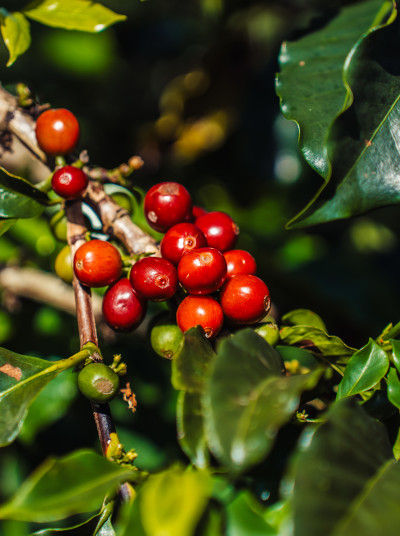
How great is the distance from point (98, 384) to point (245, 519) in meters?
0.45

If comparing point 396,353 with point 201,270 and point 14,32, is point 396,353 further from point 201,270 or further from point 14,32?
point 14,32

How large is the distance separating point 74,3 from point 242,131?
1904 millimetres

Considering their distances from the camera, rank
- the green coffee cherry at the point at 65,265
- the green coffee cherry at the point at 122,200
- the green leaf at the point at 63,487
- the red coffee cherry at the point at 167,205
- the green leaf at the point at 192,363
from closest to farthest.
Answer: the green leaf at the point at 63,487 → the green leaf at the point at 192,363 → the red coffee cherry at the point at 167,205 → the green coffee cherry at the point at 65,265 → the green coffee cherry at the point at 122,200

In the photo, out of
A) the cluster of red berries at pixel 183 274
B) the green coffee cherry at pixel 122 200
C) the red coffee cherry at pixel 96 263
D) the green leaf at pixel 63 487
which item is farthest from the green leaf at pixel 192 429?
the green coffee cherry at pixel 122 200

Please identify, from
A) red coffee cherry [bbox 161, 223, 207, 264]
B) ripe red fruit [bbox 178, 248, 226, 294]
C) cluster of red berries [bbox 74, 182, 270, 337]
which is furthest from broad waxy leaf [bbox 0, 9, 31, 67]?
ripe red fruit [bbox 178, 248, 226, 294]

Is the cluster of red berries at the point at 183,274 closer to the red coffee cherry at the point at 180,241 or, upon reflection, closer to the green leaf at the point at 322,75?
the red coffee cherry at the point at 180,241

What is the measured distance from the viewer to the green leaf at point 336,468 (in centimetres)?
74

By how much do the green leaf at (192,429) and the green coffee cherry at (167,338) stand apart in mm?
347

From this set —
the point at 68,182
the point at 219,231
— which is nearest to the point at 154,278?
the point at 219,231

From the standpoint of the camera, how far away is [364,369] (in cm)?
121

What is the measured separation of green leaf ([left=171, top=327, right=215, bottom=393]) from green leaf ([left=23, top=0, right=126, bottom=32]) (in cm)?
103

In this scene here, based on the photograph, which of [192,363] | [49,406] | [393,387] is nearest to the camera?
[192,363]

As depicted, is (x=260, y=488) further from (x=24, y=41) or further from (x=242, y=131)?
(x=242, y=131)

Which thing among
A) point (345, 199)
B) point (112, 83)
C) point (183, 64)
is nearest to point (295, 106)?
point (345, 199)
